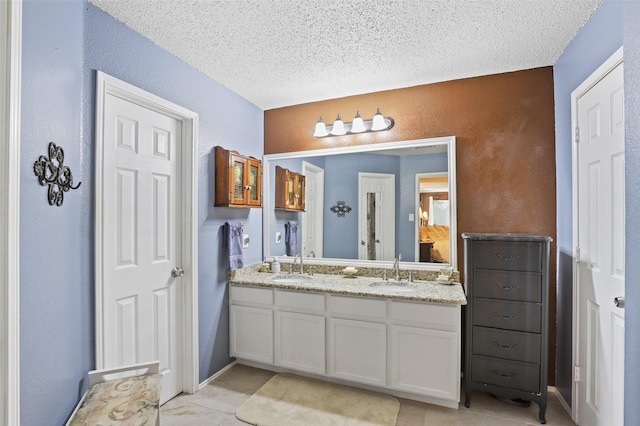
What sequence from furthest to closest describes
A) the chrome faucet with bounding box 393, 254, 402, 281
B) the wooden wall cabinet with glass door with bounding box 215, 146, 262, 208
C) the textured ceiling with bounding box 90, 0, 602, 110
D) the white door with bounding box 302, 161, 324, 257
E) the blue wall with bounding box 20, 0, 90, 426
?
the white door with bounding box 302, 161, 324, 257
the chrome faucet with bounding box 393, 254, 402, 281
the wooden wall cabinet with glass door with bounding box 215, 146, 262, 208
the textured ceiling with bounding box 90, 0, 602, 110
the blue wall with bounding box 20, 0, 90, 426

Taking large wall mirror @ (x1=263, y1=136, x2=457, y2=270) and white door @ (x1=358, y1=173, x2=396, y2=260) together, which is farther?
white door @ (x1=358, y1=173, x2=396, y2=260)

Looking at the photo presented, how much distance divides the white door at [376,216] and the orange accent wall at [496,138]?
0.38 metres

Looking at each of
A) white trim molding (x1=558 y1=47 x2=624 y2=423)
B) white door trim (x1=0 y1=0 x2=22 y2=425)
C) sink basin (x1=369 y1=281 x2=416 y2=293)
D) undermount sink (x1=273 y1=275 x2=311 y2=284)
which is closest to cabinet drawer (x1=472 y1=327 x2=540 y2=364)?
white trim molding (x1=558 y1=47 x2=624 y2=423)

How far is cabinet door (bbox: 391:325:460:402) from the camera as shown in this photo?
2162 millimetres

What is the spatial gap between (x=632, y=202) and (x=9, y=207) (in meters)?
2.46

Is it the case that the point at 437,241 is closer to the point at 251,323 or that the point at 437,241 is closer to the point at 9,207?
the point at 251,323

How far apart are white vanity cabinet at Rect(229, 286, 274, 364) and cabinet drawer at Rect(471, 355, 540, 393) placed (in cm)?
156

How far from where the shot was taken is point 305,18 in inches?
73.4

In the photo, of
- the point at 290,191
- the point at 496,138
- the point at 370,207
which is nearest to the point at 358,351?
the point at 370,207

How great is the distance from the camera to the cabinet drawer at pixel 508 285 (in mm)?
2068

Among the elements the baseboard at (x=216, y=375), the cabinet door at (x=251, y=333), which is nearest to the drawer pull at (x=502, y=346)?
the cabinet door at (x=251, y=333)

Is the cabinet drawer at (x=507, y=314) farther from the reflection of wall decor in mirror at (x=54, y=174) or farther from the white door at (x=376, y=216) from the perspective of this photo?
the reflection of wall decor in mirror at (x=54, y=174)

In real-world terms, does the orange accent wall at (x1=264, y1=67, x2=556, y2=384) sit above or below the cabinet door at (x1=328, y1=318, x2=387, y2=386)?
Answer: above

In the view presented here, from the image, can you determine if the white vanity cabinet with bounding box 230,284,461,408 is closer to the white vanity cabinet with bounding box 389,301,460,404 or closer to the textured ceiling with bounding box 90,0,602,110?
the white vanity cabinet with bounding box 389,301,460,404
